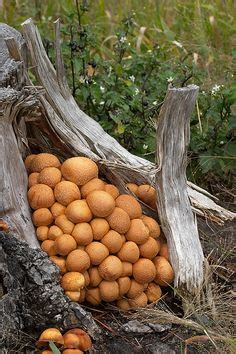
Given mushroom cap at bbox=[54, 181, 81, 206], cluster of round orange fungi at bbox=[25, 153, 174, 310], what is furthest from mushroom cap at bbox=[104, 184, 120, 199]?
mushroom cap at bbox=[54, 181, 81, 206]

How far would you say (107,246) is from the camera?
3727 mm

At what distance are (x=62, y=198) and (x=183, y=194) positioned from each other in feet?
2.56

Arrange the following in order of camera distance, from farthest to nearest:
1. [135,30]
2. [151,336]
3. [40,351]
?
[135,30]
[151,336]
[40,351]

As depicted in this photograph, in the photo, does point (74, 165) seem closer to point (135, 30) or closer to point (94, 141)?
Result: point (94, 141)

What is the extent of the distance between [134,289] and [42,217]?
0.66 metres

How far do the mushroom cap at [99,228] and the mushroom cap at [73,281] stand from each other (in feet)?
0.76

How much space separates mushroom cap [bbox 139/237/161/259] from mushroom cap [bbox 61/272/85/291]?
1.32ft

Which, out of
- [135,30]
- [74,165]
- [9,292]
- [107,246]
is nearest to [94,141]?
[74,165]

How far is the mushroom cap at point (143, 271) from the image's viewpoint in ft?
12.4

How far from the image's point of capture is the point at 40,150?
13.9 feet

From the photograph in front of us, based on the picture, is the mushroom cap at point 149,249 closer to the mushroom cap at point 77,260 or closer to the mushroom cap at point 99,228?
the mushroom cap at point 99,228

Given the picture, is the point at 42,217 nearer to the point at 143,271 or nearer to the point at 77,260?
the point at 77,260

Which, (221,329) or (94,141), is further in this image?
(94,141)

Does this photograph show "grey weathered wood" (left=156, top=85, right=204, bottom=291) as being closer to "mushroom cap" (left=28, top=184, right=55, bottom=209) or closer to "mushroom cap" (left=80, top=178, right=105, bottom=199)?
"mushroom cap" (left=80, top=178, right=105, bottom=199)
